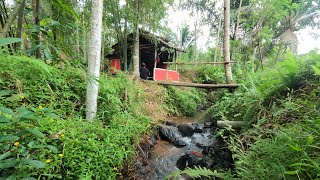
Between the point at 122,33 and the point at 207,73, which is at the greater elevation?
the point at 122,33

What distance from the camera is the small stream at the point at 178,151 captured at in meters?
3.78

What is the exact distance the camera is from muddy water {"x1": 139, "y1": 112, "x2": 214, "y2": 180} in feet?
12.2

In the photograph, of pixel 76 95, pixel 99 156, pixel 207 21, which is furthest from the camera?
pixel 207 21

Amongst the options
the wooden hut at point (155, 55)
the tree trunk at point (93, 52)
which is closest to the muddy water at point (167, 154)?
the tree trunk at point (93, 52)

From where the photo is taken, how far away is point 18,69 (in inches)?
118

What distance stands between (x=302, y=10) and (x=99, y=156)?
58.8ft

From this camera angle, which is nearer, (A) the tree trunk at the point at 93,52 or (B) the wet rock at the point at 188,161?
(A) the tree trunk at the point at 93,52

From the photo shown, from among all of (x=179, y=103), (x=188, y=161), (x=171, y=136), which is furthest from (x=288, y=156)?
(x=179, y=103)

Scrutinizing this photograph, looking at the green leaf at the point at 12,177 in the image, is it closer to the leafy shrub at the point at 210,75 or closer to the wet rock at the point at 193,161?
the wet rock at the point at 193,161

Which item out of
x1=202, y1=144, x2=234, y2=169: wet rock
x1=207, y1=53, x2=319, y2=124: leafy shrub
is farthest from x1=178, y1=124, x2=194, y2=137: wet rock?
x1=207, y1=53, x2=319, y2=124: leafy shrub

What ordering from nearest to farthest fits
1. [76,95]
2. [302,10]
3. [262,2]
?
[76,95]
[262,2]
[302,10]

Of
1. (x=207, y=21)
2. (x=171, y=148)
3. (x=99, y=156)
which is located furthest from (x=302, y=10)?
(x=99, y=156)

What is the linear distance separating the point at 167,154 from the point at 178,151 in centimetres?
42

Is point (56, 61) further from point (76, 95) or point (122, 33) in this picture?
point (122, 33)
